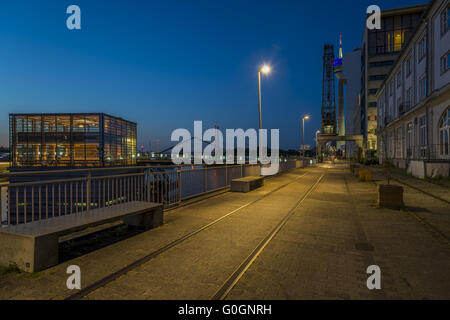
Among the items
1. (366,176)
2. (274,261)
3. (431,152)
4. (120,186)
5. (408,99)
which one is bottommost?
(274,261)

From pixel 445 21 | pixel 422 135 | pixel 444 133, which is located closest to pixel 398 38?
pixel 422 135

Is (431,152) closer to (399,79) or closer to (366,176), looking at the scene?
(366,176)

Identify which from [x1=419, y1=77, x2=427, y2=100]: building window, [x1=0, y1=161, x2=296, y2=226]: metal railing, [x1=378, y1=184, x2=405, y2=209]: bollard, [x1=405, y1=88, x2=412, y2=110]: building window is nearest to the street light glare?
[x1=0, y1=161, x2=296, y2=226]: metal railing

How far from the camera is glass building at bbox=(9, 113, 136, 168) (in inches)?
1609

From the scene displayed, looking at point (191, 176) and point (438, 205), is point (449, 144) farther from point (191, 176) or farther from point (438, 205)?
point (191, 176)

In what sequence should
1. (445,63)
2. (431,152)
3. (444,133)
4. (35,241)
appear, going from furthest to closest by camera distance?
(431,152) < (444,133) < (445,63) < (35,241)

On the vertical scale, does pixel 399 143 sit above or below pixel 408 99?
below

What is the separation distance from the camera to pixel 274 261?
4.28m

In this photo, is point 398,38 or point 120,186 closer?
point 120,186

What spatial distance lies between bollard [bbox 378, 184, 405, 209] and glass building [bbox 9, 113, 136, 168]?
1636 inches

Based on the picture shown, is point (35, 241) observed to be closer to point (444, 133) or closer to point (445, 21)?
point (444, 133)

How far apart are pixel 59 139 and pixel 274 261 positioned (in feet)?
156

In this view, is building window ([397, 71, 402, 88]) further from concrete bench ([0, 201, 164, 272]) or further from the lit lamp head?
concrete bench ([0, 201, 164, 272])

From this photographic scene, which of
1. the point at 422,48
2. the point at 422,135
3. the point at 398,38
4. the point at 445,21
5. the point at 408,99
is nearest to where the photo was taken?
the point at 445,21
